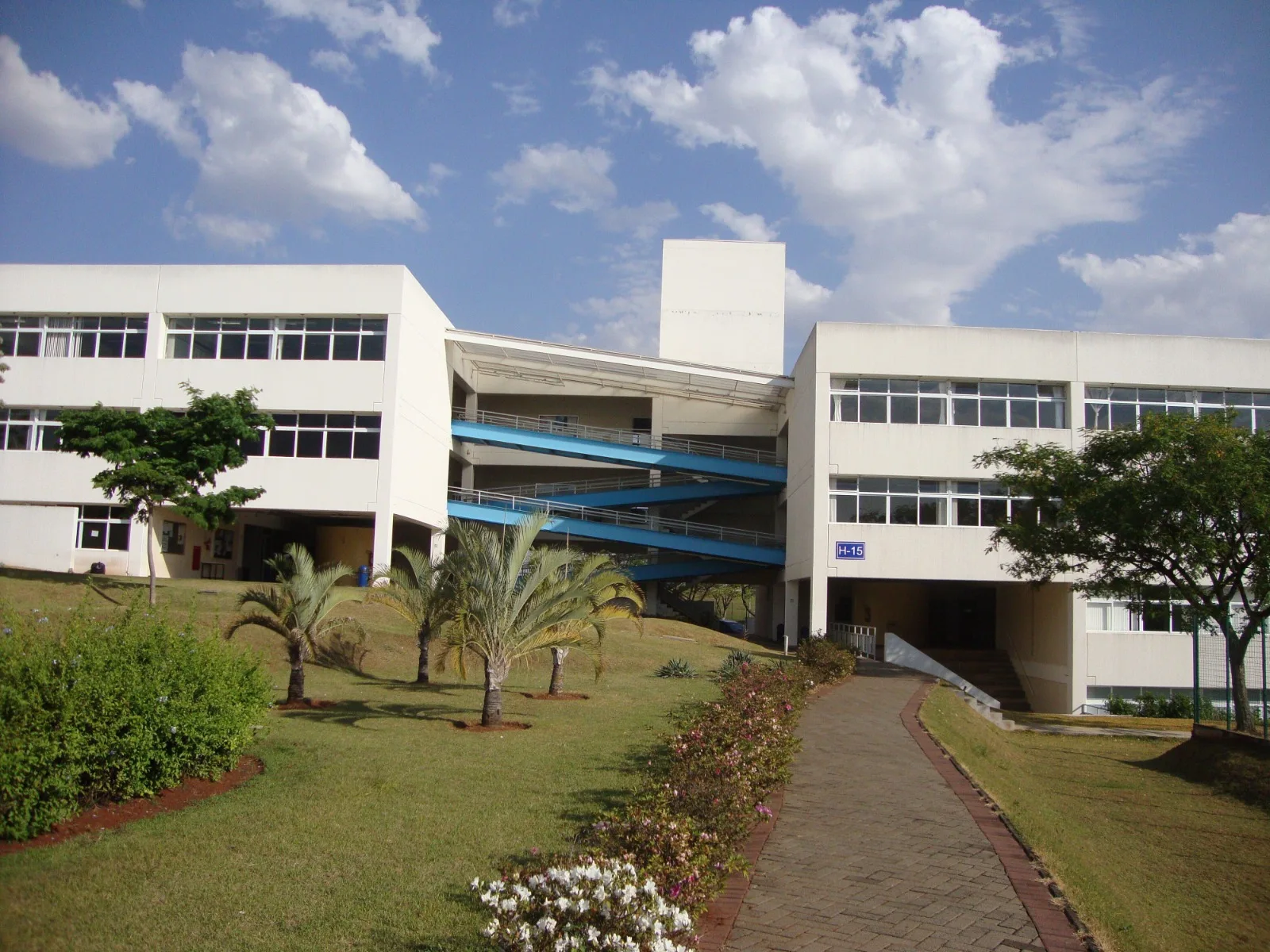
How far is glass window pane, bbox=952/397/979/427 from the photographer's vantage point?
90.6ft

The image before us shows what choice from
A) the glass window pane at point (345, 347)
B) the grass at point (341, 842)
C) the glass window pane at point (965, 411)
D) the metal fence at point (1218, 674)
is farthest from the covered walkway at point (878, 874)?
the glass window pane at point (345, 347)

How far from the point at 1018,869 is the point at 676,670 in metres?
13.4

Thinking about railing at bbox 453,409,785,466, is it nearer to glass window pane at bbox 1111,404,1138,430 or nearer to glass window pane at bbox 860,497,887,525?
glass window pane at bbox 860,497,887,525

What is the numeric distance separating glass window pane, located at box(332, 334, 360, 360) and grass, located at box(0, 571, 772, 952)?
1724 cm

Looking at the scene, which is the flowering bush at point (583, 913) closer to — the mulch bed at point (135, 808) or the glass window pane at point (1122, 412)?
the mulch bed at point (135, 808)

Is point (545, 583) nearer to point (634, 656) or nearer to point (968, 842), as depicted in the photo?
point (968, 842)

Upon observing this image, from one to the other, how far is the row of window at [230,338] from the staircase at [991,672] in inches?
741

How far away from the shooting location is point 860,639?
27.5 metres

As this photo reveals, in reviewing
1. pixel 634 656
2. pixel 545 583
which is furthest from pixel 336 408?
pixel 545 583

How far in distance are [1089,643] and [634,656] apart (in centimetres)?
1271

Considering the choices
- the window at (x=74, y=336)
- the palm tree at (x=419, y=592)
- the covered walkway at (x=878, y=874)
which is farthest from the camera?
the window at (x=74, y=336)

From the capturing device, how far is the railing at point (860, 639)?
26823 millimetres

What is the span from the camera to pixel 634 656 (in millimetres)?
21703

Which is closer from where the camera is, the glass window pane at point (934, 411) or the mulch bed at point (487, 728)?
the mulch bed at point (487, 728)
